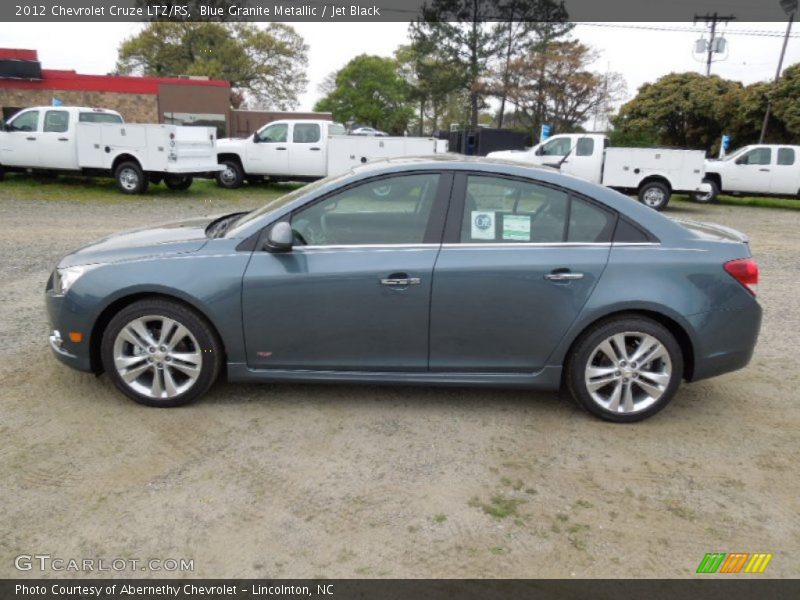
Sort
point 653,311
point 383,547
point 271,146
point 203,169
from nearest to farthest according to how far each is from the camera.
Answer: point 383,547, point 653,311, point 203,169, point 271,146

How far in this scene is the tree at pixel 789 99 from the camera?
22.5 meters

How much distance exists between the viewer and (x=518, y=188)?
3928 millimetres

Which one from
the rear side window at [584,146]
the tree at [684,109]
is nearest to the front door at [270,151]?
the rear side window at [584,146]

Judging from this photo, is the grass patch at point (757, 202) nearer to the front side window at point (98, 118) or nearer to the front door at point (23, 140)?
the front side window at point (98, 118)

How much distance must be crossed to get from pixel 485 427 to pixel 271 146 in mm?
14609

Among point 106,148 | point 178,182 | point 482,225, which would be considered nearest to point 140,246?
point 482,225

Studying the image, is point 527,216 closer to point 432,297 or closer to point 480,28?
point 432,297

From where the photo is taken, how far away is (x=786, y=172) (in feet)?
58.9

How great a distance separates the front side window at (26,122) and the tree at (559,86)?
3175 cm

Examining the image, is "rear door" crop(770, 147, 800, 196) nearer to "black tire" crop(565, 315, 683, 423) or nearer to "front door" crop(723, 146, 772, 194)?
"front door" crop(723, 146, 772, 194)

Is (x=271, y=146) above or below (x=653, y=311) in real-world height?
above

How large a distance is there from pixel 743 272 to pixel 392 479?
8.08ft
